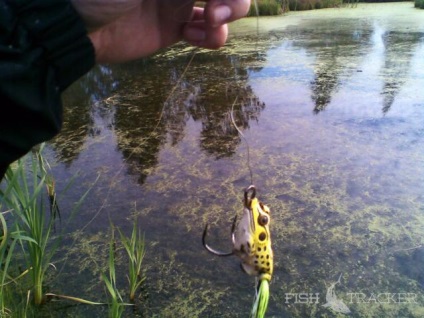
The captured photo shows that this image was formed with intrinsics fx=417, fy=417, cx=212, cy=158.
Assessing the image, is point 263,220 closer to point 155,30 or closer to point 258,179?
point 155,30

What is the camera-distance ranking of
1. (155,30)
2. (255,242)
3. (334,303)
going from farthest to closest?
(334,303), (155,30), (255,242)

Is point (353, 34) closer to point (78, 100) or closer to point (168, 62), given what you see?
point (168, 62)

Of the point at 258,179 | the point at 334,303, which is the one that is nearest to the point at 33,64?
the point at 334,303

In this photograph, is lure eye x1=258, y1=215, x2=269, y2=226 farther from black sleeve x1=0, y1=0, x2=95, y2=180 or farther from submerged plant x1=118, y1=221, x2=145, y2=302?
submerged plant x1=118, y1=221, x2=145, y2=302

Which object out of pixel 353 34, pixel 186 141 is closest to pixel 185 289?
pixel 186 141

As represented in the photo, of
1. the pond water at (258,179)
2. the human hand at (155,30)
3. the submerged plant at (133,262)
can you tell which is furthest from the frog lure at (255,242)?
the submerged plant at (133,262)

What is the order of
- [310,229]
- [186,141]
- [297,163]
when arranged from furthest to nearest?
[186,141] < [297,163] < [310,229]

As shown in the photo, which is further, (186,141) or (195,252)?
(186,141)
